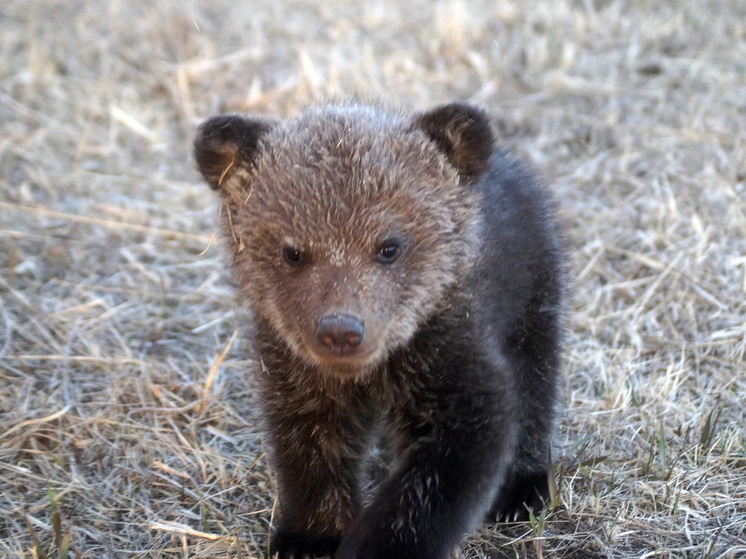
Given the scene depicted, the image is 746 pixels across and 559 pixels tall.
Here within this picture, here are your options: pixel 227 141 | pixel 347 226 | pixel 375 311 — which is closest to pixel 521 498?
pixel 375 311

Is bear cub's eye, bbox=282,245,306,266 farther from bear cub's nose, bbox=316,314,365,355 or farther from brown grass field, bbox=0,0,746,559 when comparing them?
brown grass field, bbox=0,0,746,559

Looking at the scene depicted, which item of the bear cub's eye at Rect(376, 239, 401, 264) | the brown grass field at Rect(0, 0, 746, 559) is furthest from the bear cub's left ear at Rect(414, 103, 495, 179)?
the brown grass field at Rect(0, 0, 746, 559)

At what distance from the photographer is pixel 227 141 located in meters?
3.94

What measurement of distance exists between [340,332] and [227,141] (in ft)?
3.63

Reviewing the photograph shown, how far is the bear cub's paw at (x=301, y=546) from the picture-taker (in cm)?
396

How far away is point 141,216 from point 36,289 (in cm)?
112

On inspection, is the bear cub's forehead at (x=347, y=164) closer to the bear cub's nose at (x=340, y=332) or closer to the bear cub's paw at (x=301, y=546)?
the bear cub's nose at (x=340, y=332)

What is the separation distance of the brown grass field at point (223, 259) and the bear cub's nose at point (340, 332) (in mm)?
1210

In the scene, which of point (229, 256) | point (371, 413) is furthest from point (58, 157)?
point (371, 413)

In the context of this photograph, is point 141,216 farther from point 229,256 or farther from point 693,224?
point 693,224

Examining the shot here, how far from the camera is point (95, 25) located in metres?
8.98

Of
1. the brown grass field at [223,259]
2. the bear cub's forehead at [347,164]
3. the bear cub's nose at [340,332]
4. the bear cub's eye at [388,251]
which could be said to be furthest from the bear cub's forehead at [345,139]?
the brown grass field at [223,259]

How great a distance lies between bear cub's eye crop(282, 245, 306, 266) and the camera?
11.9 feet

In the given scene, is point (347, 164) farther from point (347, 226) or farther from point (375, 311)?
point (375, 311)
